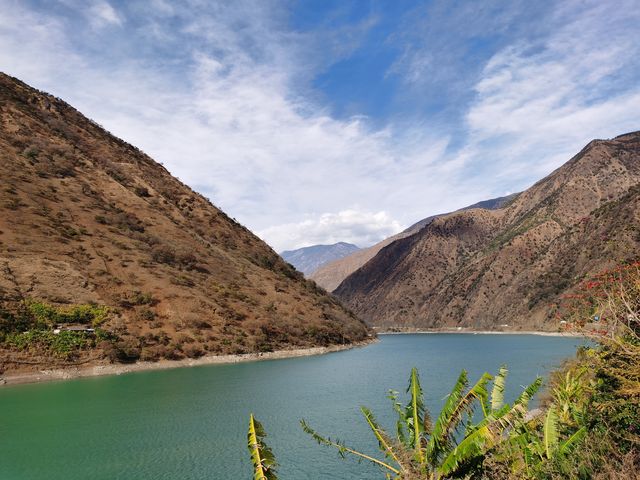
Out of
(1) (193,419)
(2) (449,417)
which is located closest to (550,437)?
Answer: (2) (449,417)

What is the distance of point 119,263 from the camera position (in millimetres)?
60375

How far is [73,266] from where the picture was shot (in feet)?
178

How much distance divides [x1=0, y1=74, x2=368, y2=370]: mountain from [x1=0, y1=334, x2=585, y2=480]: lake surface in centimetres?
705

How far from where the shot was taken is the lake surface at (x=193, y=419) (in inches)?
765

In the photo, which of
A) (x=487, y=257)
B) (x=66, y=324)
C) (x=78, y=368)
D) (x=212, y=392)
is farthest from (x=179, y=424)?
(x=487, y=257)

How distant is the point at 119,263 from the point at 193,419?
37677mm

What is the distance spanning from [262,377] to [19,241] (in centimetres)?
3186

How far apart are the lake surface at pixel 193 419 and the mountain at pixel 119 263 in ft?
23.1

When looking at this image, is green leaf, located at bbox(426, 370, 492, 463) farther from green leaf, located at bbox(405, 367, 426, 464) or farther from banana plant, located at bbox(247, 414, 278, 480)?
banana plant, located at bbox(247, 414, 278, 480)

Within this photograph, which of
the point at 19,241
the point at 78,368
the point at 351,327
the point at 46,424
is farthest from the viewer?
the point at 351,327

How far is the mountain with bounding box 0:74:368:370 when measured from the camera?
48938 mm

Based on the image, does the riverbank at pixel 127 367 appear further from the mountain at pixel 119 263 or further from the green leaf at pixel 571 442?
the green leaf at pixel 571 442

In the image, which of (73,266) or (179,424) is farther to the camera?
(73,266)

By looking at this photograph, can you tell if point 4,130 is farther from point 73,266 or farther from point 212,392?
point 212,392
